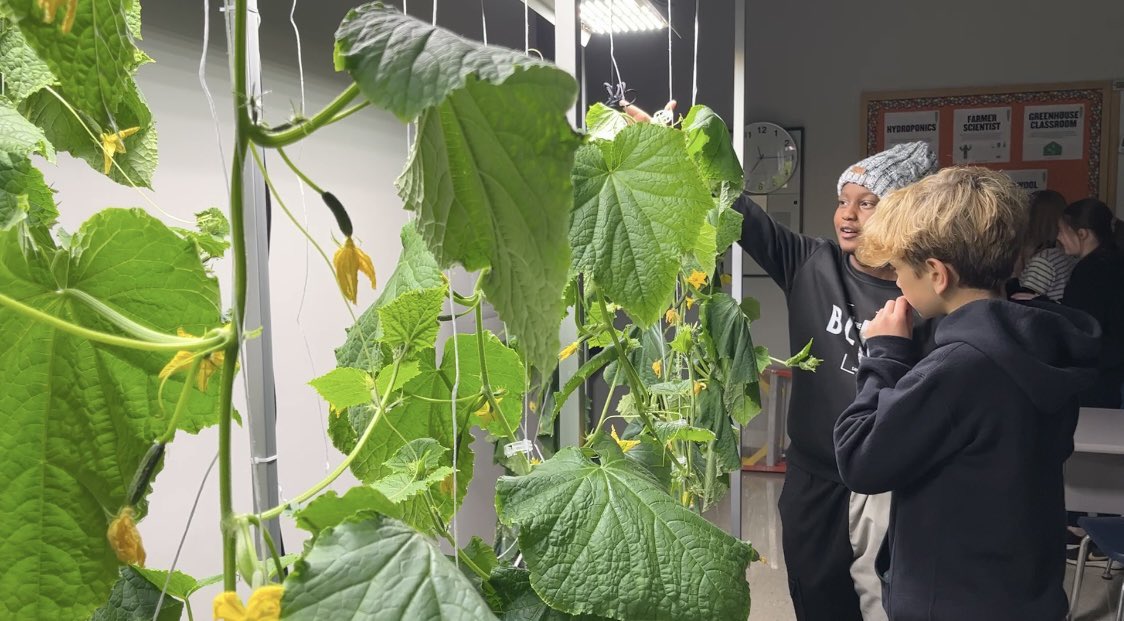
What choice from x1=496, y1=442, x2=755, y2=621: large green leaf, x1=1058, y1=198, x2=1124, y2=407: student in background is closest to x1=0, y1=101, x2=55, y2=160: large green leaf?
x1=496, y1=442, x2=755, y2=621: large green leaf

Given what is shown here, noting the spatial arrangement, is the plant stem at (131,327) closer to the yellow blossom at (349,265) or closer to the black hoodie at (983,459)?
the yellow blossom at (349,265)

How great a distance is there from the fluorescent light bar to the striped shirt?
2535 millimetres

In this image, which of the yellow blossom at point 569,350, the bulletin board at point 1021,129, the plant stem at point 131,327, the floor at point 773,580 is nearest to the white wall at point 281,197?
the yellow blossom at point 569,350

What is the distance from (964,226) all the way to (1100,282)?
106 inches

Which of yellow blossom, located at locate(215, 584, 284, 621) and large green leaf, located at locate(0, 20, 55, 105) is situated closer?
yellow blossom, located at locate(215, 584, 284, 621)

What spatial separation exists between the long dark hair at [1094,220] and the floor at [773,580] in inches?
53.9

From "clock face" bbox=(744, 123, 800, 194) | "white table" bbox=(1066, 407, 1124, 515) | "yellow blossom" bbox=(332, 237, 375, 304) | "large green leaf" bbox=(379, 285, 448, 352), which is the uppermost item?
"clock face" bbox=(744, 123, 800, 194)

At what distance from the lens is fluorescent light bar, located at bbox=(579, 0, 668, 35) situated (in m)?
1.60

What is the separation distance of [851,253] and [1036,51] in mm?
3111

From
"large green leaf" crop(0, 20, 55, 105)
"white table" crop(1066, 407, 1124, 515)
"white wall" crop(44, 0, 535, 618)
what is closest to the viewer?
"large green leaf" crop(0, 20, 55, 105)

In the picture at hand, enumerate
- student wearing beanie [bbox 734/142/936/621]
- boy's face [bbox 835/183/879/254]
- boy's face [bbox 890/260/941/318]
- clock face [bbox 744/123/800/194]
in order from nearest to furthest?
boy's face [bbox 890/260/941/318] → student wearing beanie [bbox 734/142/936/621] → boy's face [bbox 835/183/879/254] → clock face [bbox 744/123/800/194]

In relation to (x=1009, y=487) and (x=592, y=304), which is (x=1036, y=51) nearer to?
(x=1009, y=487)

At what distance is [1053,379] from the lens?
122 cm

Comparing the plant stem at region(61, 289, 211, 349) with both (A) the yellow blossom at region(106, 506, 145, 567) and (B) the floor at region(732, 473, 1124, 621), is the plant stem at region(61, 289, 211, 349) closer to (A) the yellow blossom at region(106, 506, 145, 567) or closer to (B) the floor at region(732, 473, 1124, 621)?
(A) the yellow blossom at region(106, 506, 145, 567)
